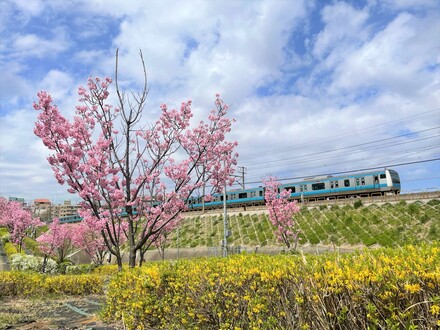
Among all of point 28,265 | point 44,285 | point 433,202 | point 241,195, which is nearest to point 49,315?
point 44,285

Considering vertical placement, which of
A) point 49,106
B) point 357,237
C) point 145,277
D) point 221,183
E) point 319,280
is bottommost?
point 357,237

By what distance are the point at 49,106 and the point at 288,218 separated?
15.9m

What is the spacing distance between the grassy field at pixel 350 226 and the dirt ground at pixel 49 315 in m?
15.9

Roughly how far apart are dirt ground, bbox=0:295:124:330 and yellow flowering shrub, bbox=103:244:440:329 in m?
1.81

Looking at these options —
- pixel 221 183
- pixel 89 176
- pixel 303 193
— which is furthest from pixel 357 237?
pixel 89 176

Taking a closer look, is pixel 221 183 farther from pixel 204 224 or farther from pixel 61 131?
pixel 204 224

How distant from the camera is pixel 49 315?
25.2ft

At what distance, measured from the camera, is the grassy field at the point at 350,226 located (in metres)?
24.7

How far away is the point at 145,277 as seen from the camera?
5.49 m

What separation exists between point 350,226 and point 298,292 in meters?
28.0

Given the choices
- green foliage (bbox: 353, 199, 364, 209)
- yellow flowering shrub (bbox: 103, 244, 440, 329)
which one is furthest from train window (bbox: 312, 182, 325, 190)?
yellow flowering shrub (bbox: 103, 244, 440, 329)

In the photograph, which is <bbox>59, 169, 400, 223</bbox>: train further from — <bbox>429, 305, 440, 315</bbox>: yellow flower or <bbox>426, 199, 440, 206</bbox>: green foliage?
<bbox>429, 305, 440, 315</bbox>: yellow flower

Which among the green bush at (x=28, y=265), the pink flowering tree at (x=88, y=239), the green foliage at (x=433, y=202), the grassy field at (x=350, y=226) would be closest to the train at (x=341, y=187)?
the grassy field at (x=350, y=226)

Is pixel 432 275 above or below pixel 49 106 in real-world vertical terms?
below
